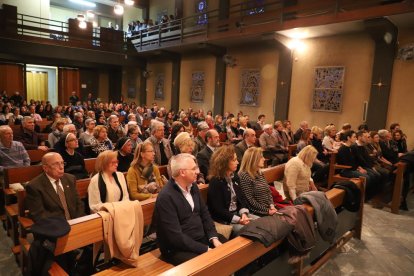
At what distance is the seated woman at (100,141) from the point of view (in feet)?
15.8

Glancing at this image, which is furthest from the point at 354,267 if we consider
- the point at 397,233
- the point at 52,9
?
the point at 52,9

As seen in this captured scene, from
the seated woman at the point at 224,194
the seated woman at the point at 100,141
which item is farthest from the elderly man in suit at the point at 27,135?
the seated woman at the point at 224,194

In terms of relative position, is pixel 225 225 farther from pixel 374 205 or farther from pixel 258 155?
pixel 374 205

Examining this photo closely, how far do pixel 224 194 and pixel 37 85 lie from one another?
17443 mm

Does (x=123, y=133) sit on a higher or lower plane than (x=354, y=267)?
higher

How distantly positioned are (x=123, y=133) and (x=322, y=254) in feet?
13.8

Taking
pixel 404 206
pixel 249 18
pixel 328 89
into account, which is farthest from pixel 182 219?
pixel 249 18

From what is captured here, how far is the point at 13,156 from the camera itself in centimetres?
431

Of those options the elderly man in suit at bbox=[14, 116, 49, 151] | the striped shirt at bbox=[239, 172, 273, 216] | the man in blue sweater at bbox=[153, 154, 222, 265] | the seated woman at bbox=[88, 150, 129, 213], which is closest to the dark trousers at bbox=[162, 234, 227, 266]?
the man in blue sweater at bbox=[153, 154, 222, 265]

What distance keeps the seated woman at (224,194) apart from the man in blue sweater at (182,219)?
329mm

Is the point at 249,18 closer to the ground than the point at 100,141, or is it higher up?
higher up

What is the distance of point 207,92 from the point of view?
12758 millimetres

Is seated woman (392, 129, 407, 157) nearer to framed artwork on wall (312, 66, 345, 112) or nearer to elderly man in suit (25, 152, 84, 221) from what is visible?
framed artwork on wall (312, 66, 345, 112)

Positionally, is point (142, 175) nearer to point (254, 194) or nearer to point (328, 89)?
point (254, 194)
